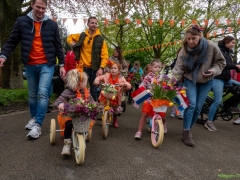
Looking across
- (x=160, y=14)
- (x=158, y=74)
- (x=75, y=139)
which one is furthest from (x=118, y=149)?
(x=160, y=14)

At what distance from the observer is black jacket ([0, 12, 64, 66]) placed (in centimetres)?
393

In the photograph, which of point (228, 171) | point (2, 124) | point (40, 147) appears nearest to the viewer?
point (228, 171)

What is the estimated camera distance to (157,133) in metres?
3.86

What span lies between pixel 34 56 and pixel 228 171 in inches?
132

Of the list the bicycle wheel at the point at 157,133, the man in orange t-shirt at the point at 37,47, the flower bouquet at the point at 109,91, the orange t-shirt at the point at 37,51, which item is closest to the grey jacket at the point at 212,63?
the bicycle wheel at the point at 157,133

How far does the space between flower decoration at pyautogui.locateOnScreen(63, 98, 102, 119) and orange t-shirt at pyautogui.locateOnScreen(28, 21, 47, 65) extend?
1383mm

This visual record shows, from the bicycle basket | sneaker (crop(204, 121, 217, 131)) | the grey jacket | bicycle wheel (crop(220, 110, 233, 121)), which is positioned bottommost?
sneaker (crop(204, 121, 217, 131))

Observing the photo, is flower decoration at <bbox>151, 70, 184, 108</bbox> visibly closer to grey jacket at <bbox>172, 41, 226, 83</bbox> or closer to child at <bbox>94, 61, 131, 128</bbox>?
grey jacket at <bbox>172, 41, 226, 83</bbox>

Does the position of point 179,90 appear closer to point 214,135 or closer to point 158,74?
point 158,74

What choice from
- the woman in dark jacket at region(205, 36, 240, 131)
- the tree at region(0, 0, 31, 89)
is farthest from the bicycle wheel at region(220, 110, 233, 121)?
the tree at region(0, 0, 31, 89)

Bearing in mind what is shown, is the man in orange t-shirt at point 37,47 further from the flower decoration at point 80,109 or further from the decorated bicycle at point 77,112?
the flower decoration at point 80,109

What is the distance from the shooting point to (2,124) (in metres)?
4.81

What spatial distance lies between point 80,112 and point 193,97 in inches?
81.0

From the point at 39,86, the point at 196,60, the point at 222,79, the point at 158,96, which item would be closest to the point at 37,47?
the point at 39,86
